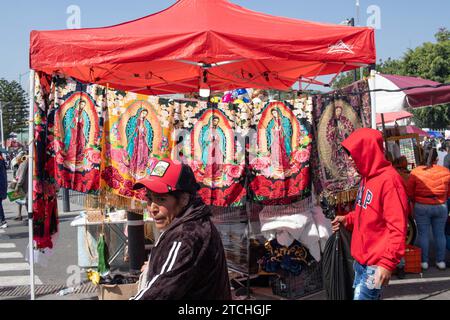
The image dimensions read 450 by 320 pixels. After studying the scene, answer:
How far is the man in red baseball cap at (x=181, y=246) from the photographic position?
221cm

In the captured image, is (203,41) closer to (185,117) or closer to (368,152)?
(185,117)

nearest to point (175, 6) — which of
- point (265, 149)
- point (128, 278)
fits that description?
point (265, 149)

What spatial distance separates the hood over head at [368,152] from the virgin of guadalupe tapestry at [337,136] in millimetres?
1676

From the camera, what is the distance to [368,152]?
3.76 m

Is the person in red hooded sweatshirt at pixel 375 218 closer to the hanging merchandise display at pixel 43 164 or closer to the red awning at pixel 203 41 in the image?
the red awning at pixel 203 41

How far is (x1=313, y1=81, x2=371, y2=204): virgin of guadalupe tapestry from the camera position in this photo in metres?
5.51

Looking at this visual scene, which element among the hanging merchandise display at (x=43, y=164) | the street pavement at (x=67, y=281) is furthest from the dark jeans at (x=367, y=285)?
the hanging merchandise display at (x=43, y=164)

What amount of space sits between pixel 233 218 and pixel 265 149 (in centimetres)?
108

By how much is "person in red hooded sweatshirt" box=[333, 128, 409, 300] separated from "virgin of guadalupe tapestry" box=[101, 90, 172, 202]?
223 cm

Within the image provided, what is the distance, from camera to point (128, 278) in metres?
5.53

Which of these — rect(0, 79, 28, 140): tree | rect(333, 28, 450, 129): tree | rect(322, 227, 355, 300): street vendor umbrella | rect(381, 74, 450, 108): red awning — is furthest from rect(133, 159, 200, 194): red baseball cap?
rect(0, 79, 28, 140): tree

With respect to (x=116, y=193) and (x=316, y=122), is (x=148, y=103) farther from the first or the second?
(x=316, y=122)

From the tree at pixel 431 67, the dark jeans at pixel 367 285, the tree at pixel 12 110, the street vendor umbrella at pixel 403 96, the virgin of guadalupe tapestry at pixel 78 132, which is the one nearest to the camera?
the dark jeans at pixel 367 285

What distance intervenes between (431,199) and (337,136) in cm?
268
